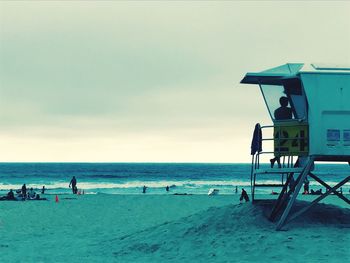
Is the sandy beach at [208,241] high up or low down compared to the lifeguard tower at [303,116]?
down

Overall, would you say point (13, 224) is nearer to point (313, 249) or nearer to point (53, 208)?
point (53, 208)

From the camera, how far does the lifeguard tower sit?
59.6 ft

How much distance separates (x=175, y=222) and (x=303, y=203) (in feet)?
16.9

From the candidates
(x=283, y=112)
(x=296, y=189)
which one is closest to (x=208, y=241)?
(x=296, y=189)

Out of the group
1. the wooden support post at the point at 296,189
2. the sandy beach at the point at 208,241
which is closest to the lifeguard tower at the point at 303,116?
the wooden support post at the point at 296,189

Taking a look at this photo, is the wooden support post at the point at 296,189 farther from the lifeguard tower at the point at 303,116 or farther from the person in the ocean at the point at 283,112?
the person in the ocean at the point at 283,112

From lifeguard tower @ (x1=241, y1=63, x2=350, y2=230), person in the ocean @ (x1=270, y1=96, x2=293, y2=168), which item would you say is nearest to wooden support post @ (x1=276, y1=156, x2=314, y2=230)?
lifeguard tower @ (x1=241, y1=63, x2=350, y2=230)

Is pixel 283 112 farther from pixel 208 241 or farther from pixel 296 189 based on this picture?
pixel 208 241

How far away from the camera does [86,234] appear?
86.7ft

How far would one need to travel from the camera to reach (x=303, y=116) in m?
19.0

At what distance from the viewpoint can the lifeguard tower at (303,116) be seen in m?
18.2

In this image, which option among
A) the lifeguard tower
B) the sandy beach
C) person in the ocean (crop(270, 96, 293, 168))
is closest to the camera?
the sandy beach

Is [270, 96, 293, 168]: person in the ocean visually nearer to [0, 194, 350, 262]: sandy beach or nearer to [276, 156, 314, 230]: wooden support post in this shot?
[276, 156, 314, 230]: wooden support post

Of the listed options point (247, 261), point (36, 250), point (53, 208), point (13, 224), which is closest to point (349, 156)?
point (247, 261)
